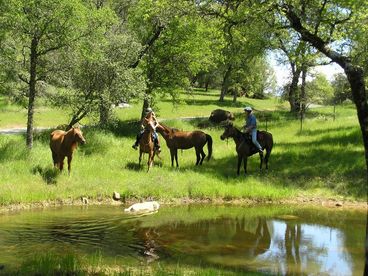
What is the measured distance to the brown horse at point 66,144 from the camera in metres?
19.3

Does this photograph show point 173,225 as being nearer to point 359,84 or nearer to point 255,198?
point 255,198

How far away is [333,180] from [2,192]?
13389 millimetres

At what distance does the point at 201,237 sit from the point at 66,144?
8405mm

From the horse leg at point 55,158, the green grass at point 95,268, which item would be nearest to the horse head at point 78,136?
the horse leg at point 55,158

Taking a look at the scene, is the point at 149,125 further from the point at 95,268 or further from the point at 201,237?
the point at 95,268

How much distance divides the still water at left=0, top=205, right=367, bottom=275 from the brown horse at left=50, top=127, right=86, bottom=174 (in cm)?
317

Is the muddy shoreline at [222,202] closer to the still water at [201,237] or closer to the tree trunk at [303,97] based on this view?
the still water at [201,237]

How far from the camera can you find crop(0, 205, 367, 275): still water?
1082 cm

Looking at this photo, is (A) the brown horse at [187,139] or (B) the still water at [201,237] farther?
(A) the brown horse at [187,139]

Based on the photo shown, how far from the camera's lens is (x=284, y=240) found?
13.1 m

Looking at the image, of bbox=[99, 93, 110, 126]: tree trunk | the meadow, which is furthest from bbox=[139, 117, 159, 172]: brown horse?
bbox=[99, 93, 110, 126]: tree trunk

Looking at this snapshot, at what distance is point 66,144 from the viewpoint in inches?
768

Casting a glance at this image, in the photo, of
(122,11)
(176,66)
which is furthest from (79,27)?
(122,11)

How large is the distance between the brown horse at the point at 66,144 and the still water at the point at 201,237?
10.4ft
